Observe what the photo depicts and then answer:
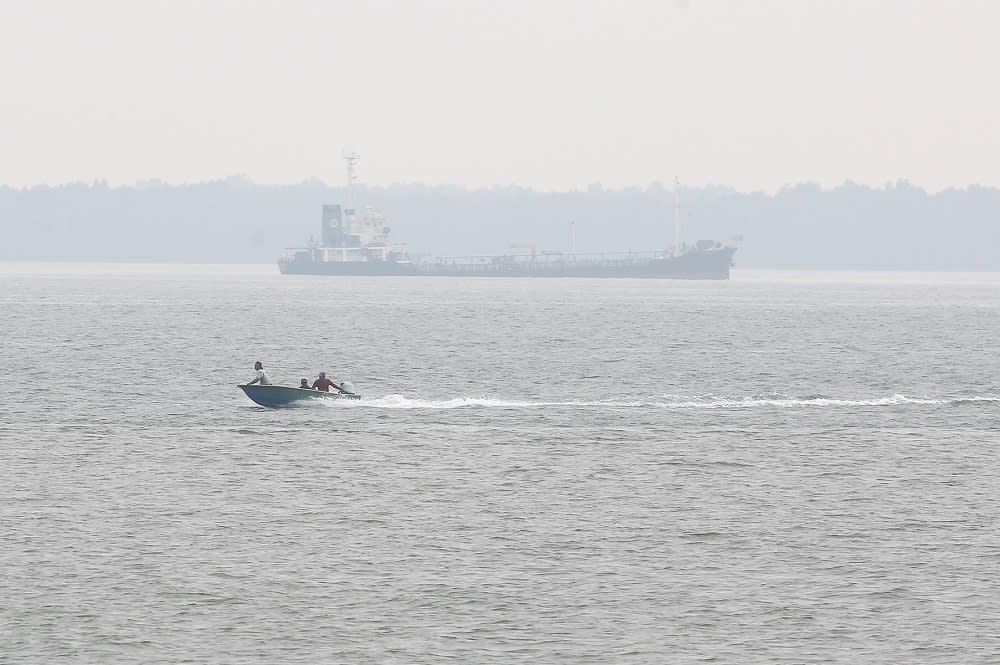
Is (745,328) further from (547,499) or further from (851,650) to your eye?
(851,650)

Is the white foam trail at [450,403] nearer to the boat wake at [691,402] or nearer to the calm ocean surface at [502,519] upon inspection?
the boat wake at [691,402]

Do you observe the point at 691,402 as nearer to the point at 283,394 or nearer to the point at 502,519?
the point at 283,394

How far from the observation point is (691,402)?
73.2 metres

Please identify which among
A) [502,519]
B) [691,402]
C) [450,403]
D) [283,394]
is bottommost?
[502,519]

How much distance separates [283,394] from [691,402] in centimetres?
2183

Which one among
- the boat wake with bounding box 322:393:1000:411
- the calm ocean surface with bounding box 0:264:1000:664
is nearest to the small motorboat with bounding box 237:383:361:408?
the calm ocean surface with bounding box 0:264:1000:664

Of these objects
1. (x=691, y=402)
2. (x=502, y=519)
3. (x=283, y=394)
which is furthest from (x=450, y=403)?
(x=502, y=519)

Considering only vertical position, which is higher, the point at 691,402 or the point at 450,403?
the point at 450,403

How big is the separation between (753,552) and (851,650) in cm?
819

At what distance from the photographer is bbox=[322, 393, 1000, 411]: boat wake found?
2736 inches

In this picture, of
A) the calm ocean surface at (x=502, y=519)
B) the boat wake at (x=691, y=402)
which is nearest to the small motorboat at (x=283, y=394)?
the calm ocean surface at (x=502, y=519)

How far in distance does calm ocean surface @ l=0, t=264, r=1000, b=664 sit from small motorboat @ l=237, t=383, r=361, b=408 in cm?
78

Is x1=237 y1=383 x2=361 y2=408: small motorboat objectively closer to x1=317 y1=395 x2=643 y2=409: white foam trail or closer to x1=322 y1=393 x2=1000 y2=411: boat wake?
x1=317 y1=395 x2=643 y2=409: white foam trail

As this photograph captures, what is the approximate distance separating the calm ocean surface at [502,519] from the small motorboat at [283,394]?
777 mm
